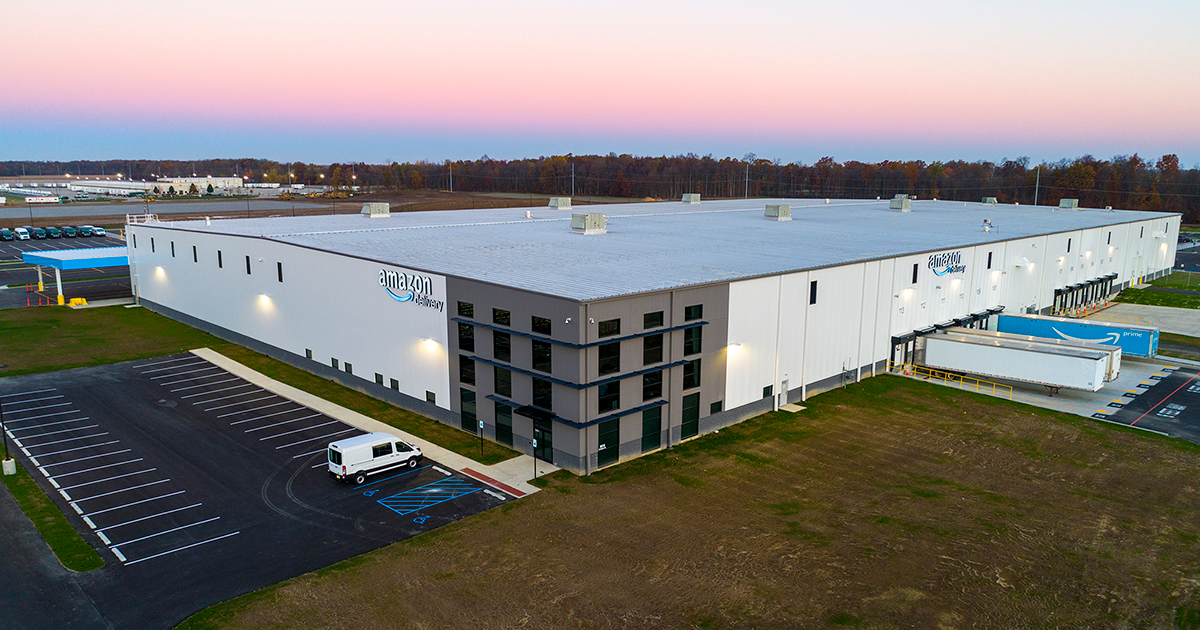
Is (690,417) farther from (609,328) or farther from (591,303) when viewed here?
(591,303)

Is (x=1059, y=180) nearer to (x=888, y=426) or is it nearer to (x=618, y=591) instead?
(x=888, y=426)

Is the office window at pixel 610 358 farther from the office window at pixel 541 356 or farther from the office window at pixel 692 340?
the office window at pixel 692 340

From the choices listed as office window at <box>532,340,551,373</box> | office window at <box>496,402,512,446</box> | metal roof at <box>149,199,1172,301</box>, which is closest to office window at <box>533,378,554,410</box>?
office window at <box>532,340,551,373</box>

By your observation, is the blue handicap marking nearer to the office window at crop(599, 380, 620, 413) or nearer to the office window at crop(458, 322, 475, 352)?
the office window at crop(599, 380, 620, 413)

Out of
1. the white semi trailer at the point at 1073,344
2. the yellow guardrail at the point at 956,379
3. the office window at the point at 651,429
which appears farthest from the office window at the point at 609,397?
the white semi trailer at the point at 1073,344

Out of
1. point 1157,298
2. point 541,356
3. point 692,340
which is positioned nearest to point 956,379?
point 692,340

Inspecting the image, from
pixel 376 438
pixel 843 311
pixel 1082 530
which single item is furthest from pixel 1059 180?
pixel 376 438
